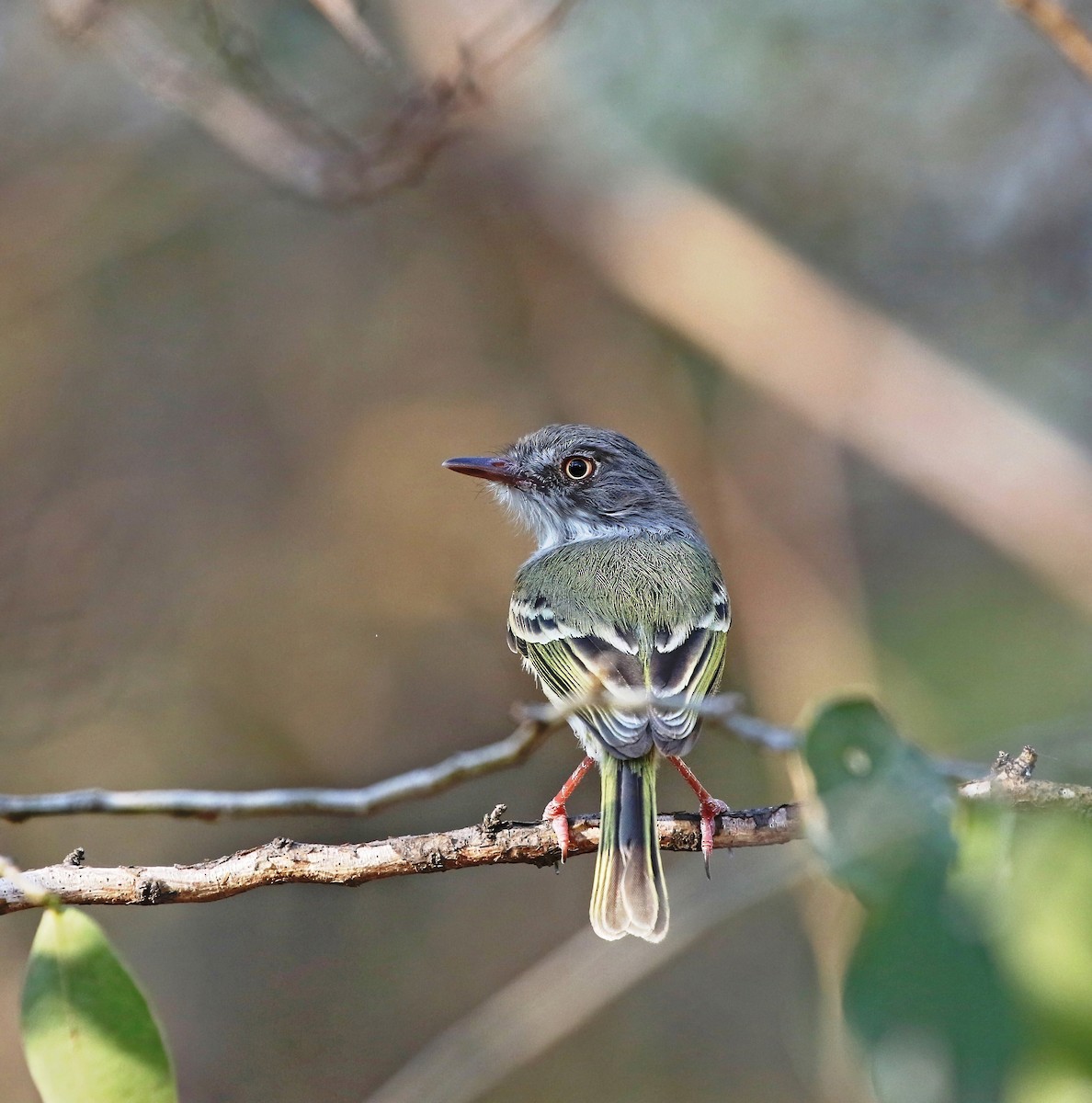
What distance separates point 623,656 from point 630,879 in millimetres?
924

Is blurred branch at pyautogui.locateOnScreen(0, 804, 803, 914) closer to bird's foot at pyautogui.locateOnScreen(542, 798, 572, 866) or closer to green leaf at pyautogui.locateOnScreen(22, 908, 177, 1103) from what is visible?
bird's foot at pyautogui.locateOnScreen(542, 798, 572, 866)

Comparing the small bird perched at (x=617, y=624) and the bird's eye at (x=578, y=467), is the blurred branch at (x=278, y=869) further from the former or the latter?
the bird's eye at (x=578, y=467)

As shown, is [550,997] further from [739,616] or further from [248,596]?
[248,596]

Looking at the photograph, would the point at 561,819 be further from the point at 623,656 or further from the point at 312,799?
the point at 623,656

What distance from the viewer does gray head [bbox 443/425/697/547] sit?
607cm

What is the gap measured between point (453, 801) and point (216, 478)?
9.38 ft

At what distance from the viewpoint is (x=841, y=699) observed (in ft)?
7.01

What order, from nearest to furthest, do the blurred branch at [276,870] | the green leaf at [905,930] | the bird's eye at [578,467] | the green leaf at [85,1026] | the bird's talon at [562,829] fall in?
the green leaf at [905,930] < the green leaf at [85,1026] < the blurred branch at [276,870] < the bird's talon at [562,829] < the bird's eye at [578,467]

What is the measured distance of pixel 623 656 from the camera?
416 cm

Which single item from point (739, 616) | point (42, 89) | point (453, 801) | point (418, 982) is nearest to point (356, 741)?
point (453, 801)

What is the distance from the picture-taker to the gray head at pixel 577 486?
6.07 m

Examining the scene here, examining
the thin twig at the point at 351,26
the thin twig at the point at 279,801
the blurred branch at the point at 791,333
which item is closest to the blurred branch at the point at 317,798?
the thin twig at the point at 279,801

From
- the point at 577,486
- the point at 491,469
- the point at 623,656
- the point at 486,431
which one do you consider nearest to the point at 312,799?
the point at 623,656

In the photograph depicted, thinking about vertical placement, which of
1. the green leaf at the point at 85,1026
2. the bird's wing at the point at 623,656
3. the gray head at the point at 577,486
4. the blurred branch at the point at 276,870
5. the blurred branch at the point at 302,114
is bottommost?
the green leaf at the point at 85,1026
